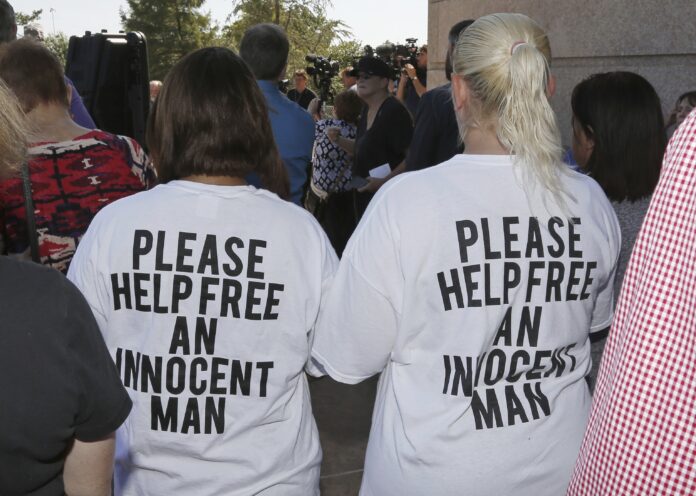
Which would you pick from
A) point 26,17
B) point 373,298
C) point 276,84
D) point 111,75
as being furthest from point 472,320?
point 26,17

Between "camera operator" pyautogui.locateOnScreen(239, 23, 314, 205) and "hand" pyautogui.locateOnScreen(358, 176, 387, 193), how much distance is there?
1284mm

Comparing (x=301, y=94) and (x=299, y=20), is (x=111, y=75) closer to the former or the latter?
(x=301, y=94)

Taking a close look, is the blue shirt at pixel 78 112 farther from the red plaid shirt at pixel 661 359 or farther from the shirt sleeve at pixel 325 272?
the red plaid shirt at pixel 661 359

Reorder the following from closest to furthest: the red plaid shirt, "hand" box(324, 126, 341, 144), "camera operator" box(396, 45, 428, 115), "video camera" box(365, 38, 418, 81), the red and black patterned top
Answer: the red plaid shirt, the red and black patterned top, "hand" box(324, 126, 341, 144), "camera operator" box(396, 45, 428, 115), "video camera" box(365, 38, 418, 81)

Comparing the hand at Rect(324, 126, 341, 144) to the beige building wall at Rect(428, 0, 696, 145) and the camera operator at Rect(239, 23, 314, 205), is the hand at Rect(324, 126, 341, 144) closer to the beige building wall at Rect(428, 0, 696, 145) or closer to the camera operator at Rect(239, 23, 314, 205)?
the beige building wall at Rect(428, 0, 696, 145)

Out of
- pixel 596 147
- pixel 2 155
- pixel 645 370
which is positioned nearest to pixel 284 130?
pixel 596 147

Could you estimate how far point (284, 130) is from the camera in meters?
4.25

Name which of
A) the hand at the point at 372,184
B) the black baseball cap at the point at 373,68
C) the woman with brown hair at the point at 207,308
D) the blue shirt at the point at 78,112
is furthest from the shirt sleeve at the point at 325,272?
the black baseball cap at the point at 373,68

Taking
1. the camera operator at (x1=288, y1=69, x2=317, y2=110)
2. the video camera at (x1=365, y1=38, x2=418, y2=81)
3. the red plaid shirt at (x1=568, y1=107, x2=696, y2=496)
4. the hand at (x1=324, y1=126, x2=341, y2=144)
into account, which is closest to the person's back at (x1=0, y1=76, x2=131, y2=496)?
the red plaid shirt at (x1=568, y1=107, x2=696, y2=496)

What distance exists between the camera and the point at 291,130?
4270mm

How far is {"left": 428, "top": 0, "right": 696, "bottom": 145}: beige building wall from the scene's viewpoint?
15.4 feet

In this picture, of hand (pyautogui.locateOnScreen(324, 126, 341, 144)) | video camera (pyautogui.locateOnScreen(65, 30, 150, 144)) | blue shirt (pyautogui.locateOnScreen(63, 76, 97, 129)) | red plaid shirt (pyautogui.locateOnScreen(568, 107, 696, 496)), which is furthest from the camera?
hand (pyautogui.locateOnScreen(324, 126, 341, 144))

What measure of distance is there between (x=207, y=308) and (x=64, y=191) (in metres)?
1.17

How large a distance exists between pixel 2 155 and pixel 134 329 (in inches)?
26.5
